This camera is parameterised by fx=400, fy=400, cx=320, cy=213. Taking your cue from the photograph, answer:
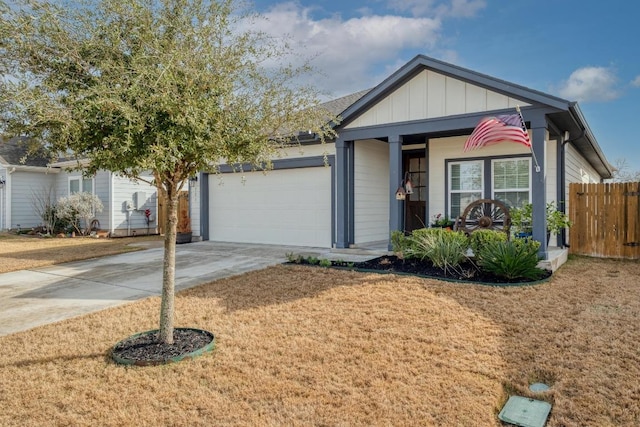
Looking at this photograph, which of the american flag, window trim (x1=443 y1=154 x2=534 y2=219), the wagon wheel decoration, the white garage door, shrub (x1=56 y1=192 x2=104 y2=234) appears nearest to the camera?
the american flag

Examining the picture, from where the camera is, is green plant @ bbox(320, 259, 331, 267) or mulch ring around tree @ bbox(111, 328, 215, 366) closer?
mulch ring around tree @ bbox(111, 328, 215, 366)

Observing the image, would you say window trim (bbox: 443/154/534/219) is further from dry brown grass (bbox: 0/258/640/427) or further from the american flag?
dry brown grass (bbox: 0/258/640/427)

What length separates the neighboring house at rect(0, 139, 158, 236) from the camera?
15.8m

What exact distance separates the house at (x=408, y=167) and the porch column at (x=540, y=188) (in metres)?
0.02

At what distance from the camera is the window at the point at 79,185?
16734 millimetres

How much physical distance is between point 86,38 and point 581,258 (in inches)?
388

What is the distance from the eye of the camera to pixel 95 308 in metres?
5.36

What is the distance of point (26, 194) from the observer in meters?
17.7

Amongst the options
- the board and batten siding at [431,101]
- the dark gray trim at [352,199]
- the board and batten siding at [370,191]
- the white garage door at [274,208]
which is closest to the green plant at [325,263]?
the dark gray trim at [352,199]

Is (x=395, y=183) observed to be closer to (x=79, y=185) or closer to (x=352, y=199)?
(x=352, y=199)

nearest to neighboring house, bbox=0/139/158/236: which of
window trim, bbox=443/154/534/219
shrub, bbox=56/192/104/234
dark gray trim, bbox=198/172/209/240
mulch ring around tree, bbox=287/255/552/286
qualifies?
shrub, bbox=56/192/104/234

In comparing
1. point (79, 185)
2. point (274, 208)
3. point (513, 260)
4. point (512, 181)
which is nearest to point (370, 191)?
point (274, 208)

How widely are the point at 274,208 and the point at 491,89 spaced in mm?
6325

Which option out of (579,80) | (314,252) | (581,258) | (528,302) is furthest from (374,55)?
(579,80)
